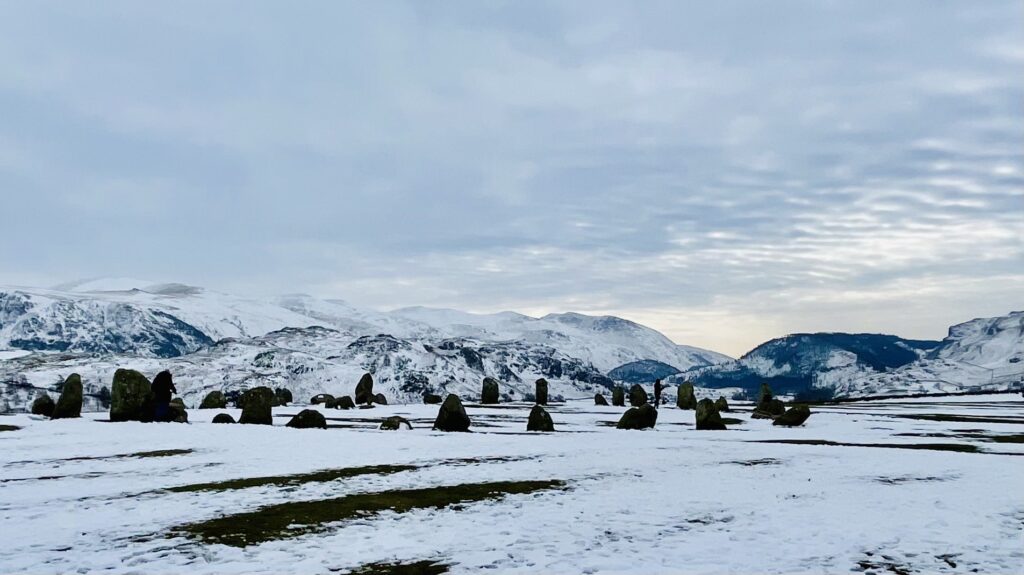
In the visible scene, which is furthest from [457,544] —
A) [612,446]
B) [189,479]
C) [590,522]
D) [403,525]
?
[612,446]

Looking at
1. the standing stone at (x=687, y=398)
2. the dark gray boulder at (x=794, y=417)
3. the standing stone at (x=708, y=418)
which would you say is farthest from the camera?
the standing stone at (x=687, y=398)

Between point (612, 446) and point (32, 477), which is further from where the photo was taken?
point (612, 446)

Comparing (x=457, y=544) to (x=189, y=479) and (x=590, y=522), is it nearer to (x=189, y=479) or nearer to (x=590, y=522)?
(x=590, y=522)

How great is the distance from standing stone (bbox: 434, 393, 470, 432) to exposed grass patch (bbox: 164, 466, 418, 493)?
16367 mm

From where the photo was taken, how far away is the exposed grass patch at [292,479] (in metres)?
17.5

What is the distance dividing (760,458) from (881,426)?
2594 cm

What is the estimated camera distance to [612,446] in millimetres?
29938

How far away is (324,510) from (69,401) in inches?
1358

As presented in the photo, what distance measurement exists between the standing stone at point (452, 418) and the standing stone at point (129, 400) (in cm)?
1639

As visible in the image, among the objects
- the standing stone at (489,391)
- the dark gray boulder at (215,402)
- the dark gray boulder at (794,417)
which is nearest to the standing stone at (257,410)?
the dark gray boulder at (215,402)

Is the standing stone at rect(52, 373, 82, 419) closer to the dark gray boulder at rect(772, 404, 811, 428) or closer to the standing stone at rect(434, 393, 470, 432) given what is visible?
the standing stone at rect(434, 393, 470, 432)

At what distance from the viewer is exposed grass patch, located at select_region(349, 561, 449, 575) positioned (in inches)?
404

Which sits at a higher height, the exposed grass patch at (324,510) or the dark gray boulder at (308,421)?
the dark gray boulder at (308,421)

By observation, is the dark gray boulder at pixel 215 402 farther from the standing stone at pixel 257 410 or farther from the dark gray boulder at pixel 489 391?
the dark gray boulder at pixel 489 391
